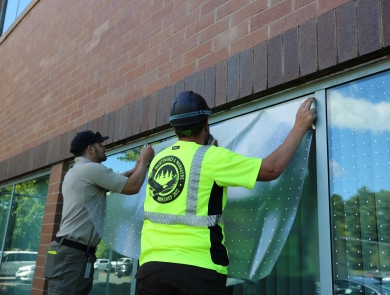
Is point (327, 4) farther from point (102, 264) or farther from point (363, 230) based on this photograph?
point (102, 264)

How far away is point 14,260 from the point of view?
5.92 m

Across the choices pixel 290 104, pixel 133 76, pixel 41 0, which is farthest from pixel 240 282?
pixel 41 0

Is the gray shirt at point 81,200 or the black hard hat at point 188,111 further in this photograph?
the gray shirt at point 81,200

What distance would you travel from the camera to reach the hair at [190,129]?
250cm

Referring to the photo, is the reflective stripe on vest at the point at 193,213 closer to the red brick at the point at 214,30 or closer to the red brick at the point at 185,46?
the red brick at the point at 214,30

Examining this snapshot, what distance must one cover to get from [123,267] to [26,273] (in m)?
2.12

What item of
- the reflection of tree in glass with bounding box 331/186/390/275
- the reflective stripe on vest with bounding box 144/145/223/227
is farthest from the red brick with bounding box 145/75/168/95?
the reflection of tree in glass with bounding box 331/186/390/275

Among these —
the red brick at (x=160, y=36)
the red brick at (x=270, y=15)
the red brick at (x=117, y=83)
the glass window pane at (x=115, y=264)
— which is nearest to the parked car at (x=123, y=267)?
the glass window pane at (x=115, y=264)

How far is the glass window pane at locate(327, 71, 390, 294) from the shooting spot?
2.31 meters

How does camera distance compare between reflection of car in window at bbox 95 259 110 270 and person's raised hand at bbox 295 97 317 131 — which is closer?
person's raised hand at bbox 295 97 317 131

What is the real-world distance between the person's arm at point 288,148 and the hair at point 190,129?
0.43 meters

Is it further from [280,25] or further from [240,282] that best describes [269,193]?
[280,25]

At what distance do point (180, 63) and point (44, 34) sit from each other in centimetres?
361

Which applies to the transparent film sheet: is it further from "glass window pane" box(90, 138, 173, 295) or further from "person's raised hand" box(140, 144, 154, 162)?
"glass window pane" box(90, 138, 173, 295)
